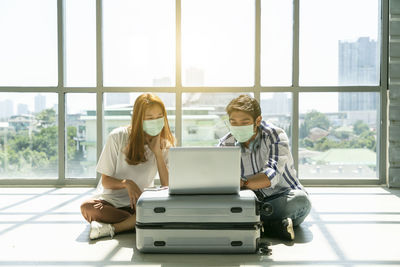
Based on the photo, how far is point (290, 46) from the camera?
16.1ft

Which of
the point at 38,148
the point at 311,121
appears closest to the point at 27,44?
the point at 38,148

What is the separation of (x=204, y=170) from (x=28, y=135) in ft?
11.3

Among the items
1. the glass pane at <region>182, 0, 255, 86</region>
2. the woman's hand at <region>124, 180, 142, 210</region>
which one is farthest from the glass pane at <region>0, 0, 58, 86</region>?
the woman's hand at <region>124, 180, 142, 210</region>

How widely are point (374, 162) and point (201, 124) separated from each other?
2.02 m

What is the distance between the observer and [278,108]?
4926 millimetres

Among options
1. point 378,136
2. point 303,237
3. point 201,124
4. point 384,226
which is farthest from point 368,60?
point 303,237

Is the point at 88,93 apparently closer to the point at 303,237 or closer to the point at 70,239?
the point at 70,239

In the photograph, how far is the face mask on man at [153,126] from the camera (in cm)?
267

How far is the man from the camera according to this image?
2.58 meters

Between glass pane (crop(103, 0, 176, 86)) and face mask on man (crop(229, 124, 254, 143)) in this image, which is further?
glass pane (crop(103, 0, 176, 86))

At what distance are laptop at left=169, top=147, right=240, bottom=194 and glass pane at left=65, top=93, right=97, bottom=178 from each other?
9.45ft

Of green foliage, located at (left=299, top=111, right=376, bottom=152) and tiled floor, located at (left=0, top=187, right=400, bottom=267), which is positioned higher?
green foliage, located at (left=299, top=111, right=376, bottom=152)

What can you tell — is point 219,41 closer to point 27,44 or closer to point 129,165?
point 27,44

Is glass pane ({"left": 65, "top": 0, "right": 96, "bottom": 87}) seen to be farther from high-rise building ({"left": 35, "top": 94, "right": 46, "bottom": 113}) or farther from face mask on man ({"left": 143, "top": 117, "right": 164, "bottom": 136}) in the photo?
face mask on man ({"left": 143, "top": 117, "right": 164, "bottom": 136})
